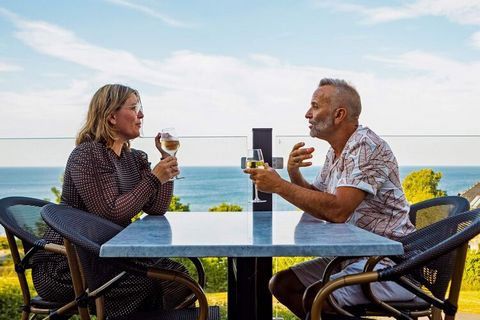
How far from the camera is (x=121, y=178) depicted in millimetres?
3287

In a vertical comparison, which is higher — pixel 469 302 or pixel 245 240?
pixel 245 240

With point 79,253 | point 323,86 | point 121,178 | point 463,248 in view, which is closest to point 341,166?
point 323,86

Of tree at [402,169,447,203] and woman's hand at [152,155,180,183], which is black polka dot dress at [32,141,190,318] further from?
tree at [402,169,447,203]

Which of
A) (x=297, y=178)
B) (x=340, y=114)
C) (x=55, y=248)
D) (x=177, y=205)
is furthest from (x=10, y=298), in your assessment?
(x=340, y=114)

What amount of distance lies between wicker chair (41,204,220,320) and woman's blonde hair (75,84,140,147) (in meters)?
0.69

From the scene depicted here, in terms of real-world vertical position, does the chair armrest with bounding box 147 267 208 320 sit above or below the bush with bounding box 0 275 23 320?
above

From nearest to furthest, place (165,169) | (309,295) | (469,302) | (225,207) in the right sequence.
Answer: (309,295)
(165,169)
(225,207)
(469,302)

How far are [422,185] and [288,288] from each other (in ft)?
7.20

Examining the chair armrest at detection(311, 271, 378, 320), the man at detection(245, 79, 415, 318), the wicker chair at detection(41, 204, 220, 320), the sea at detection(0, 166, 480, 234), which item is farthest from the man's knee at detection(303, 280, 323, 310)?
the sea at detection(0, 166, 480, 234)

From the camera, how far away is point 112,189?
Answer: 3.01 m

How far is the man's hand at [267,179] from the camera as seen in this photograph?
282 centimetres

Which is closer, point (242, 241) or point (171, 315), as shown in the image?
point (242, 241)

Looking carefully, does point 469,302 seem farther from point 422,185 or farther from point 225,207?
point 225,207

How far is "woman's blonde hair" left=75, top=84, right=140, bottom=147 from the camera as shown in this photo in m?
3.33
